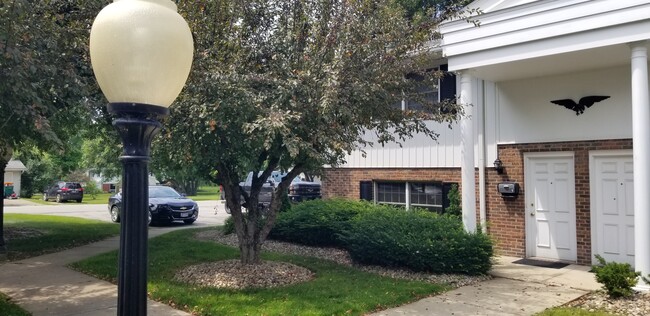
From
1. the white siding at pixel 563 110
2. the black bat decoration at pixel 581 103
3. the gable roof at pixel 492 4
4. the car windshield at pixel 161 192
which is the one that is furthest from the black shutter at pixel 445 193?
the car windshield at pixel 161 192

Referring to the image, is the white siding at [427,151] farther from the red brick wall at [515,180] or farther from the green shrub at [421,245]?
the green shrub at [421,245]

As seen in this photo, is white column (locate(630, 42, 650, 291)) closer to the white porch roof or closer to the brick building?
the brick building

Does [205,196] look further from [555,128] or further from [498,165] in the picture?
[555,128]

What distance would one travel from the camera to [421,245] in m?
8.28

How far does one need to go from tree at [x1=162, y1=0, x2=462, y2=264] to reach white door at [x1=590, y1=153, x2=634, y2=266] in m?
3.39

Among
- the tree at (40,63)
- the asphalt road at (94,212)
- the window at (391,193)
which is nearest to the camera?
the tree at (40,63)

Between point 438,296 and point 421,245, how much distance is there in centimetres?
126

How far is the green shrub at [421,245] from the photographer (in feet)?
26.9

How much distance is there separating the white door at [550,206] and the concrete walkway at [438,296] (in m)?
0.65

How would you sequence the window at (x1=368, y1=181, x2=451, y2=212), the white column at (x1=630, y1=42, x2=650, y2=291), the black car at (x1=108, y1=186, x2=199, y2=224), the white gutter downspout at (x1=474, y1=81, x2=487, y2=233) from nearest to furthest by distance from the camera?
the white column at (x1=630, y1=42, x2=650, y2=291) < the white gutter downspout at (x1=474, y1=81, x2=487, y2=233) < the window at (x1=368, y1=181, x2=451, y2=212) < the black car at (x1=108, y1=186, x2=199, y2=224)

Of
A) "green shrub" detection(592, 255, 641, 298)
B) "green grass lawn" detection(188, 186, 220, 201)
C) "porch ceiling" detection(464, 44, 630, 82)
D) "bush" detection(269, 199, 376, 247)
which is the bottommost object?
"green grass lawn" detection(188, 186, 220, 201)

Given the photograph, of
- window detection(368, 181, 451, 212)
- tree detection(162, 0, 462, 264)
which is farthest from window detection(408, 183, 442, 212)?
tree detection(162, 0, 462, 264)

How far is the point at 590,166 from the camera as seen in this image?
30.6 feet

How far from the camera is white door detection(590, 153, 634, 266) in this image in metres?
8.89
